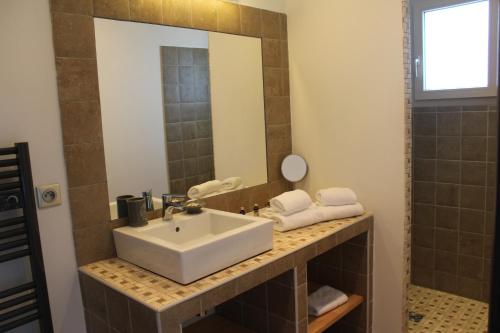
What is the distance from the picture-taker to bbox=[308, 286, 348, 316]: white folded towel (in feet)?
7.00

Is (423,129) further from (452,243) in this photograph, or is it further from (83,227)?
(83,227)

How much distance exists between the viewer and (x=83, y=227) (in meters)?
1.67

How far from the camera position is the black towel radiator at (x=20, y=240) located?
1.40 meters

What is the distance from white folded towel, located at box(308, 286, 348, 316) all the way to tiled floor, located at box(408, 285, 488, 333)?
26.7 inches

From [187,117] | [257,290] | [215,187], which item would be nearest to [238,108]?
[187,117]

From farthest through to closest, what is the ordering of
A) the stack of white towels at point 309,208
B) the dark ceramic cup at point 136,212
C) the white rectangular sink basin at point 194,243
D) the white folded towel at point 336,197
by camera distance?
the white folded towel at point 336,197
the stack of white towels at point 309,208
the dark ceramic cup at point 136,212
the white rectangular sink basin at point 194,243

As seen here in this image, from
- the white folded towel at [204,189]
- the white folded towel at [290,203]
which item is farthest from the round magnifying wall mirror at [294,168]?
the white folded towel at [204,189]

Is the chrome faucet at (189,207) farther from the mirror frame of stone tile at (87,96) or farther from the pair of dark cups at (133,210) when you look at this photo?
the mirror frame of stone tile at (87,96)

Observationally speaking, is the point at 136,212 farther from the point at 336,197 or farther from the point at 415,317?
the point at 415,317

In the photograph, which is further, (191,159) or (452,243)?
(452,243)

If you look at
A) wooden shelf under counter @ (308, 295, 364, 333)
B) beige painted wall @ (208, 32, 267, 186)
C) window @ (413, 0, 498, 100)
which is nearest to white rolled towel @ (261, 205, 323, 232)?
beige painted wall @ (208, 32, 267, 186)

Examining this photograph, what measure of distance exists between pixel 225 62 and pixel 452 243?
2071mm

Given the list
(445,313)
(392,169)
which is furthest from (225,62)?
(445,313)

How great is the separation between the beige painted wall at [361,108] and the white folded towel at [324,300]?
0.25m
